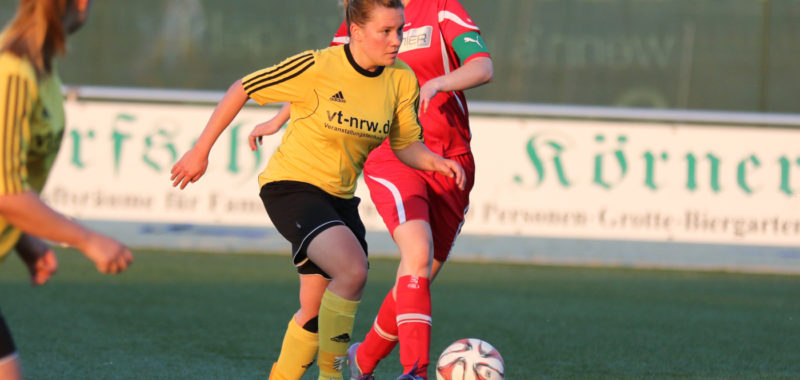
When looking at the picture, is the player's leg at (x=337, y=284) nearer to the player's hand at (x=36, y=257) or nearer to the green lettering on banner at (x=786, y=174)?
the player's hand at (x=36, y=257)

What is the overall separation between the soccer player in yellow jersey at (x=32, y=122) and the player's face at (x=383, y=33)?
57.3 inches

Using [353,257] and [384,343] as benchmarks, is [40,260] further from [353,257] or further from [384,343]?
[384,343]

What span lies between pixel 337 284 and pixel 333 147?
0.53 meters

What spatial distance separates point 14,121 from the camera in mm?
2672

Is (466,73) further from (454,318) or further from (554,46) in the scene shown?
(554,46)

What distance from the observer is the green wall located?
1151 cm

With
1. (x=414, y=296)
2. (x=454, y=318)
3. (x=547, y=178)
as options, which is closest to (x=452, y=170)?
(x=414, y=296)

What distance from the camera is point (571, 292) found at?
8.94 m

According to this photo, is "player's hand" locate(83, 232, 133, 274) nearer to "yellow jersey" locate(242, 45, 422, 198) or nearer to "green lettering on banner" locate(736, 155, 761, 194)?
"yellow jersey" locate(242, 45, 422, 198)

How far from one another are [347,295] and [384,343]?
0.61m

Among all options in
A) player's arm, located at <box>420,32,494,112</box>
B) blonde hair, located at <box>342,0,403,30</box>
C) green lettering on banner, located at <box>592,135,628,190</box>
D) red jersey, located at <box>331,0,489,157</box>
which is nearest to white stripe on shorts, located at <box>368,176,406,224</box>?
red jersey, located at <box>331,0,489,157</box>

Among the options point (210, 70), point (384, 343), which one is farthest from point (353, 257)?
point (210, 70)

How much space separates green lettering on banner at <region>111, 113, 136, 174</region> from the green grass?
1.01 m

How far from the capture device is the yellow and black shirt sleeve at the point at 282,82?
13.8 ft
